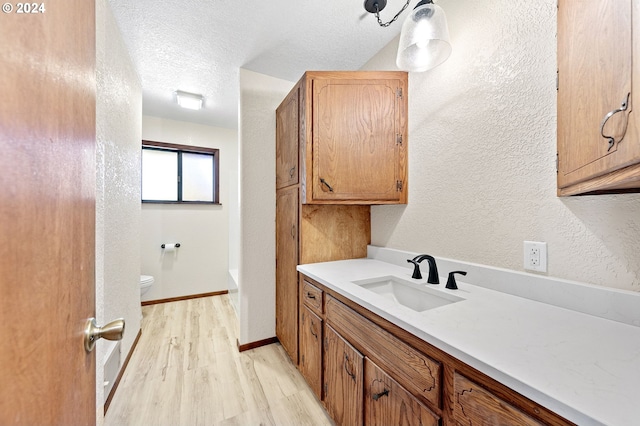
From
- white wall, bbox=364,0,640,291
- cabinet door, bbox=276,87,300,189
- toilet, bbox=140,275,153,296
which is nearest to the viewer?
white wall, bbox=364,0,640,291

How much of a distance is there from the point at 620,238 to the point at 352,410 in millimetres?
1232

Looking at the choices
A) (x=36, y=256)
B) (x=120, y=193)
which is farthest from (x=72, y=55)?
(x=120, y=193)

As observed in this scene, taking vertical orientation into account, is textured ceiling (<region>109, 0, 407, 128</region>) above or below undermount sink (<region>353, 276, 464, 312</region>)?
above

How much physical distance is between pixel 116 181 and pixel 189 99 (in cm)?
137

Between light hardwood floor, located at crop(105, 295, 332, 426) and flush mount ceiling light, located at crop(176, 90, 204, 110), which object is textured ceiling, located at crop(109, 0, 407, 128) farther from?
light hardwood floor, located at crop(105, 295, 332, 426)

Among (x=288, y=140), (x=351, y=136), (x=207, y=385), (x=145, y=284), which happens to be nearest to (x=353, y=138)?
(x=351, y=136)

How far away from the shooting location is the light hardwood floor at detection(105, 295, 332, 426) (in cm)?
143

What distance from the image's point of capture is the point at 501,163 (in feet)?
3.77

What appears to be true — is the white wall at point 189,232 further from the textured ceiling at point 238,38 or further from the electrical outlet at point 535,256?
the electrical outlet at point 535,256

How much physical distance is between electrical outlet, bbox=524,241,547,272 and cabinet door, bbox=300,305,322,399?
41.2 inches

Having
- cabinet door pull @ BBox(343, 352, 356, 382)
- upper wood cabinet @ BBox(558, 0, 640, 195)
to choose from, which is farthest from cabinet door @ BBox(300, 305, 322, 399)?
upper wood cabinet @ BBox(558, 0, 640, 195)

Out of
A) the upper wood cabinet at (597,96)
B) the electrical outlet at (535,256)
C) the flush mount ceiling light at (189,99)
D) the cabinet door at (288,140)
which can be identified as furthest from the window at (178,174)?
the upper wood cabinet at (597,96)

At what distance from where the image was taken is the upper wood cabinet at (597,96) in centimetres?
54

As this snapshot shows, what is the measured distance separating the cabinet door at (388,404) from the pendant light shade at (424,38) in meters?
1.37
